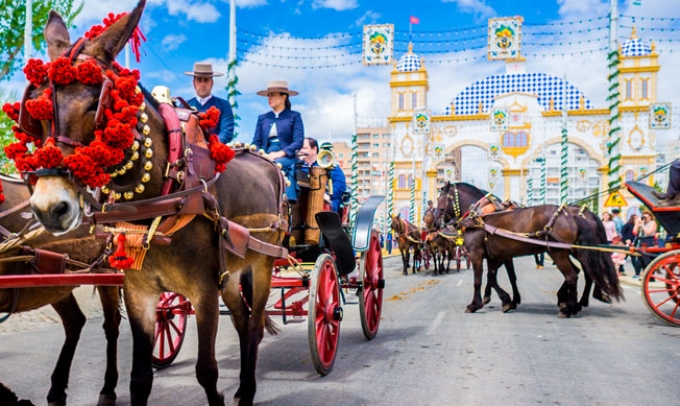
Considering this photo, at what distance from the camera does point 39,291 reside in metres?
4.23

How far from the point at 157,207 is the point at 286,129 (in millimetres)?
2905

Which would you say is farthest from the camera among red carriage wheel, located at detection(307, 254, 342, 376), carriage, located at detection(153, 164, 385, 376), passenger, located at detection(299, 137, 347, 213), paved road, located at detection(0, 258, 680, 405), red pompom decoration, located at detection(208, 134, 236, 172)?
passenger, located at detection(299, 137, 347, 213)

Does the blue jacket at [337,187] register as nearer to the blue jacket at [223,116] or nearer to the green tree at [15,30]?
the blue jacket at [223,116]

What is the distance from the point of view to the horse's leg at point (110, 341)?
4.32 meters

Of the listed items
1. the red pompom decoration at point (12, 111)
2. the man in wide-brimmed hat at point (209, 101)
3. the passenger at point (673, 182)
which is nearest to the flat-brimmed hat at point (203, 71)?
the man in wide-brimmed hat at point (209, 101)

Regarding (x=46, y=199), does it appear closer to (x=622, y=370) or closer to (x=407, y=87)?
(x=622, y=370)

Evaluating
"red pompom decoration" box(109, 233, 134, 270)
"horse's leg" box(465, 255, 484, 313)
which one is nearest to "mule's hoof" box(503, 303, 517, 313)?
"horse's leg" box(465, 255, 484, 313)

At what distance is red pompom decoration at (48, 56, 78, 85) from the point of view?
102 inches

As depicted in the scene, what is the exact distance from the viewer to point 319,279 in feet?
17.2

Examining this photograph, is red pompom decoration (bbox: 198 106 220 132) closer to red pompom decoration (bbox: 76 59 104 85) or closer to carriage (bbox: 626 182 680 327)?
red pompom decoration (bbox: 76 59 104 85)

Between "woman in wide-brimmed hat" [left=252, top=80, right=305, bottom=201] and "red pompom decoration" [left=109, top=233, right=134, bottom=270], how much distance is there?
2.66 m

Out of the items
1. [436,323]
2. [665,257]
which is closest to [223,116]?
[436,323]

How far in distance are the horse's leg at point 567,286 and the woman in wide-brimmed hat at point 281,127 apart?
5.57 metres

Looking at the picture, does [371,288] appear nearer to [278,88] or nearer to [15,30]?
[278,88]
